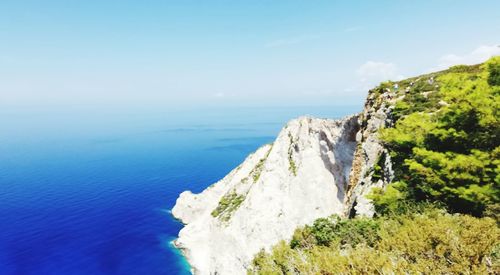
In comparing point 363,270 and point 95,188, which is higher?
point 363,270

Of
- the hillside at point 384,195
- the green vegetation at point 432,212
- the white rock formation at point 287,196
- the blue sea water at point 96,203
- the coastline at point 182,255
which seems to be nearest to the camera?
the green vegetation at point 432,212

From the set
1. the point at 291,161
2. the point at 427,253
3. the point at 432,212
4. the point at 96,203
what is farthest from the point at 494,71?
the point at 96,203

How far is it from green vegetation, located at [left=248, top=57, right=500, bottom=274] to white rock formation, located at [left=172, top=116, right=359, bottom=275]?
69.4 feet

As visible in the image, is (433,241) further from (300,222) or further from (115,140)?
(115,140)

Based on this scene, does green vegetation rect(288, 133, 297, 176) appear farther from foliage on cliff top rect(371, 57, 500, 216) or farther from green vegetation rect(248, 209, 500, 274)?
green vegetation rect(248, 209, 500, 274)

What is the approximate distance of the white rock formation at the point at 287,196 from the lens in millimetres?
46000

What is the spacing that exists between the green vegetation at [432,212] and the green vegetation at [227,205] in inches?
1280

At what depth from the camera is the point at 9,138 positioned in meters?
196

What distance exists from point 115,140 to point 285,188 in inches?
6767

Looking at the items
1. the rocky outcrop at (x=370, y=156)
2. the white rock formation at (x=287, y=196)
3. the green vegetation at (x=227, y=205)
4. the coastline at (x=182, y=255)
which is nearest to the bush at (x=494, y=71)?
the rocky outcrop at (x=370, y=156)

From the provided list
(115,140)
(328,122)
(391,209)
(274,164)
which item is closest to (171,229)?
(274,164)

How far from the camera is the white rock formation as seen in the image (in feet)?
151

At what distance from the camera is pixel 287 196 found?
48500mm

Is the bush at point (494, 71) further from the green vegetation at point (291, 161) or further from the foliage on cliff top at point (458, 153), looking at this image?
the green vegetation at point (291, 161)
